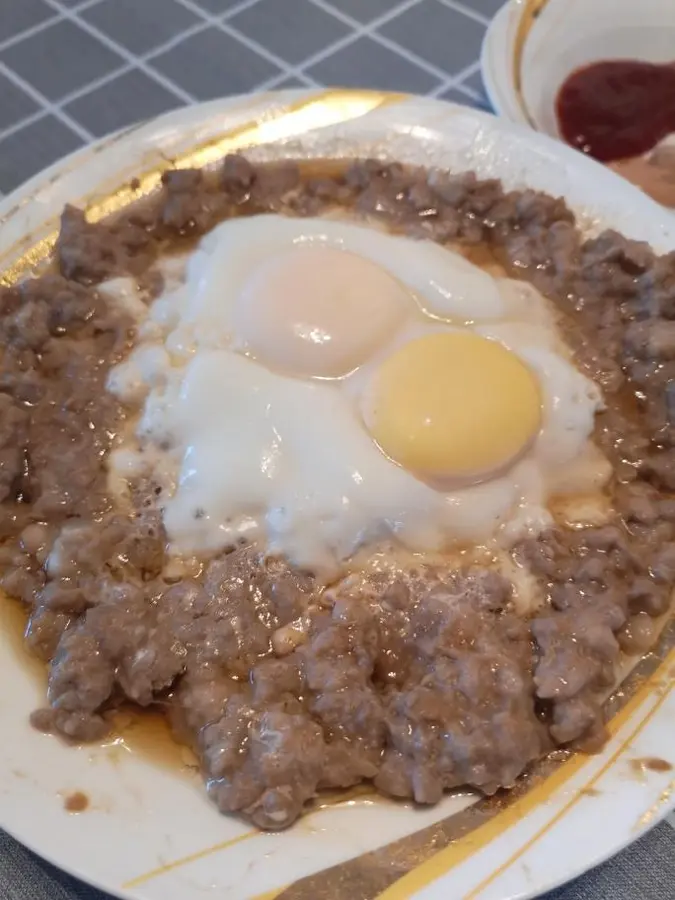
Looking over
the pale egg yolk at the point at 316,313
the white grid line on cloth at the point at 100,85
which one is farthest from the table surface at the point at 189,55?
the pale egg yolk at the point at 316,313

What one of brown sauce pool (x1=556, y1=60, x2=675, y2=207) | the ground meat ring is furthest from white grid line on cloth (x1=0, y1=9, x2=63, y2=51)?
brown sauce pool (x1=556, y1=60, x2=675, y2=207)

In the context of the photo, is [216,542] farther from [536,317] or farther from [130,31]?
[130,31]

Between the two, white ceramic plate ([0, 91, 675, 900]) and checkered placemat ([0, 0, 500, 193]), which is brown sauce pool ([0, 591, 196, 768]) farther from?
checkered placemat ([0, 0, 500, 193])

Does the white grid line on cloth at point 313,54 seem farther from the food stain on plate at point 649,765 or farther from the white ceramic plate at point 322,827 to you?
the food stain on plate at point 649,765

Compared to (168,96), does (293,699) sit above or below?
below

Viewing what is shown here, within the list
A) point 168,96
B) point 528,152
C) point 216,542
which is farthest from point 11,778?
point 168,96

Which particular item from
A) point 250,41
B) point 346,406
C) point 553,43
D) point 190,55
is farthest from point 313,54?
point 346,406

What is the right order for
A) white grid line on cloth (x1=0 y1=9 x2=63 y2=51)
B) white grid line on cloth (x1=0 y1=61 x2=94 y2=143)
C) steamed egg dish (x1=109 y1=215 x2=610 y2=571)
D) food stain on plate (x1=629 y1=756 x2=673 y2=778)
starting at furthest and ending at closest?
1. white grid line on cloth (x1=0 y1=9 x2=63 y2=51)
2. white grid line on cloth (x1=0 y1=61 x2=94 y2=143)
3. steamed egg dish (x1=109 y1=215 x2=610 y2=571)
4. food stain on plate (x1=629 y1=756 x2=673 y2=778)
